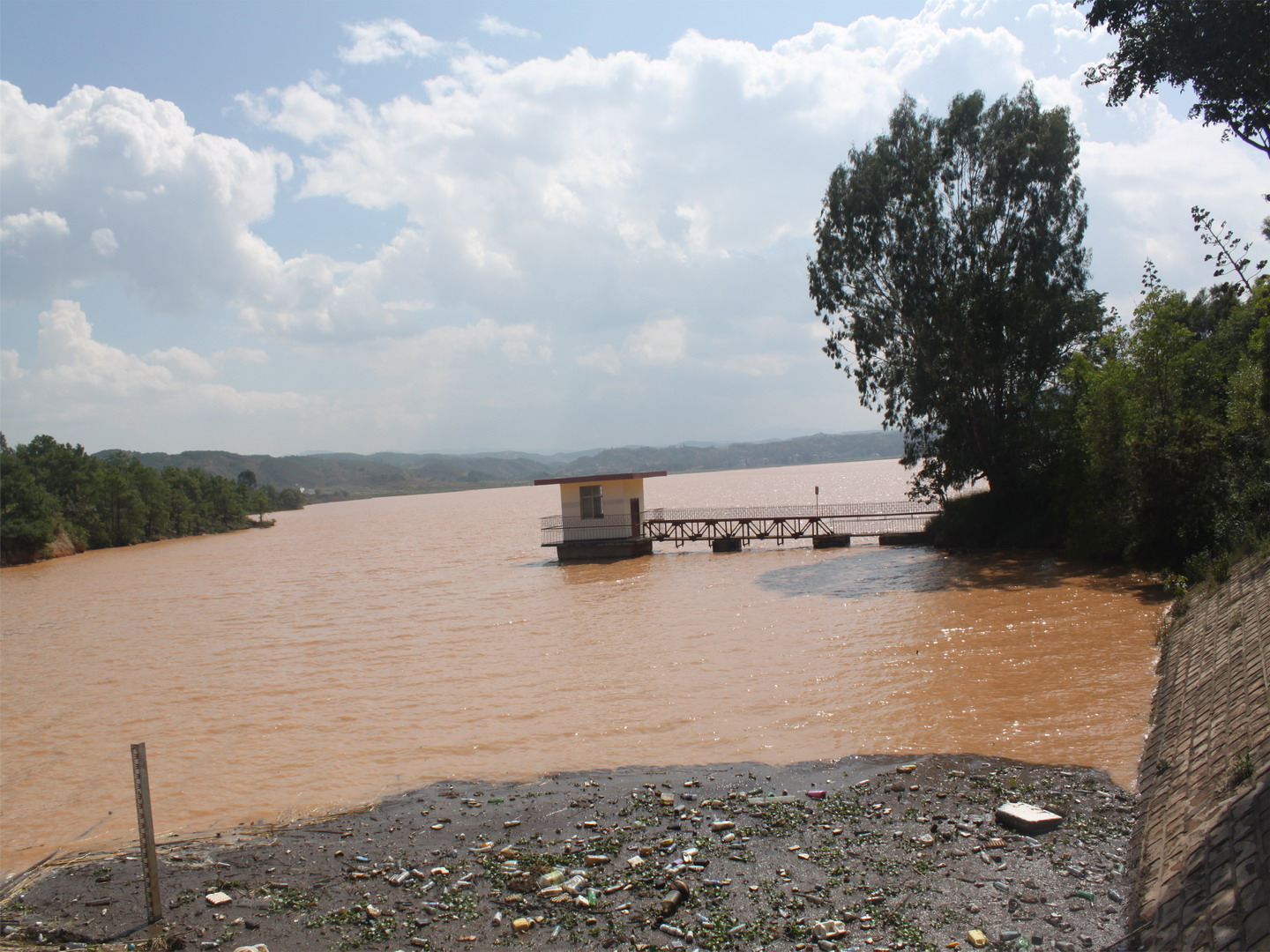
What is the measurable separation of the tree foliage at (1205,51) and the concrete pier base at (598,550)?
31.8 m

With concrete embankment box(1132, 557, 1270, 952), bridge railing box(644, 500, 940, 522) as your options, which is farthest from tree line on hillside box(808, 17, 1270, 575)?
concrete embankment box(1132, 557, 1270, 952)

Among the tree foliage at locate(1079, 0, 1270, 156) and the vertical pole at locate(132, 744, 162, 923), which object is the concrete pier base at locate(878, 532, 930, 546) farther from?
the vertical pole at locate(132, 744, 162, 923)

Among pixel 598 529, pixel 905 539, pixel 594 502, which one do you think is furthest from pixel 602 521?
pixel 905 539

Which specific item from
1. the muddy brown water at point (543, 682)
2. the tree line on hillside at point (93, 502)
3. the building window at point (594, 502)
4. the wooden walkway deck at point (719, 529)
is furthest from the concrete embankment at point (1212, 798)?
the tree line on hillside at point (93, 502)

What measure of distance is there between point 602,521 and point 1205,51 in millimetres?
33708

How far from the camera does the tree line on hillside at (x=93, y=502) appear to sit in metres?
63.4

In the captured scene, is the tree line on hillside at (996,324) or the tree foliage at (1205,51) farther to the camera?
the tree line on hillside at (996,324)

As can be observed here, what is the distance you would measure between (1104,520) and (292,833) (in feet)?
84.7

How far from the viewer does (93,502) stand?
75188 millimetres

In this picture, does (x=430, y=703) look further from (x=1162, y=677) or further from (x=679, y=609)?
(x=1162, y=677)

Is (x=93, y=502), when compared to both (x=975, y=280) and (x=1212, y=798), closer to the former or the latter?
(x=975, y=280)

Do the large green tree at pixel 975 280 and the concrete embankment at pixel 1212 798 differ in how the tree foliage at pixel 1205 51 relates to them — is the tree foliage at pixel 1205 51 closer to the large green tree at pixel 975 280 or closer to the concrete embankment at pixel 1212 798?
the concrete embankment at pixel 1212 798

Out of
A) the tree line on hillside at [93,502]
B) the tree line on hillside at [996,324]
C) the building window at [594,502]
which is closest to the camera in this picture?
the tree line on hillside at [996,324]

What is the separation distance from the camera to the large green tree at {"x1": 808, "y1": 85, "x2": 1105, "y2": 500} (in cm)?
3275
